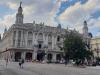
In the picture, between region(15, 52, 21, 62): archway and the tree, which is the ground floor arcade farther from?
the tree

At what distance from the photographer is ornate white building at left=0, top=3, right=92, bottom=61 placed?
97.6 m

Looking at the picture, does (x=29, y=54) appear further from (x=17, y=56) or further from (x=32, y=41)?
(x=32, y=41)

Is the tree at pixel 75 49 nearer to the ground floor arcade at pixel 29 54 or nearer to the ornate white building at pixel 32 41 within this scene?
the ornate white building at pixel 32 41

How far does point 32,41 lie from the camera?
102 metres

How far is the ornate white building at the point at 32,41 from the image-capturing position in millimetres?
97562

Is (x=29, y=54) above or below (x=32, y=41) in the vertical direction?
below

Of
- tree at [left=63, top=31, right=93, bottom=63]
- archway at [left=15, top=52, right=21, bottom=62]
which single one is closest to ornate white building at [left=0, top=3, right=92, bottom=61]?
archway at [left=15, top=52, right=21, bottom=62]

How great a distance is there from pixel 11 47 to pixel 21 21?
13.0 metres

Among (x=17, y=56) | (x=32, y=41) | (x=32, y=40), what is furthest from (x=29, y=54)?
(x=32, y=40)

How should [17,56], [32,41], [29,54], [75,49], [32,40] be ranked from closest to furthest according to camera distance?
[75,49] < [17,56] < [29,54] < [32,41] < [32,40]

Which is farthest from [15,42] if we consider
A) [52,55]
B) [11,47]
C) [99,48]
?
[99,48]

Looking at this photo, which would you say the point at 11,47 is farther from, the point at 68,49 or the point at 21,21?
the point at 68,49

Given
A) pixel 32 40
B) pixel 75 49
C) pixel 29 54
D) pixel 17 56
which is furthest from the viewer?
pixel 32 40

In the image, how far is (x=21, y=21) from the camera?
102m
